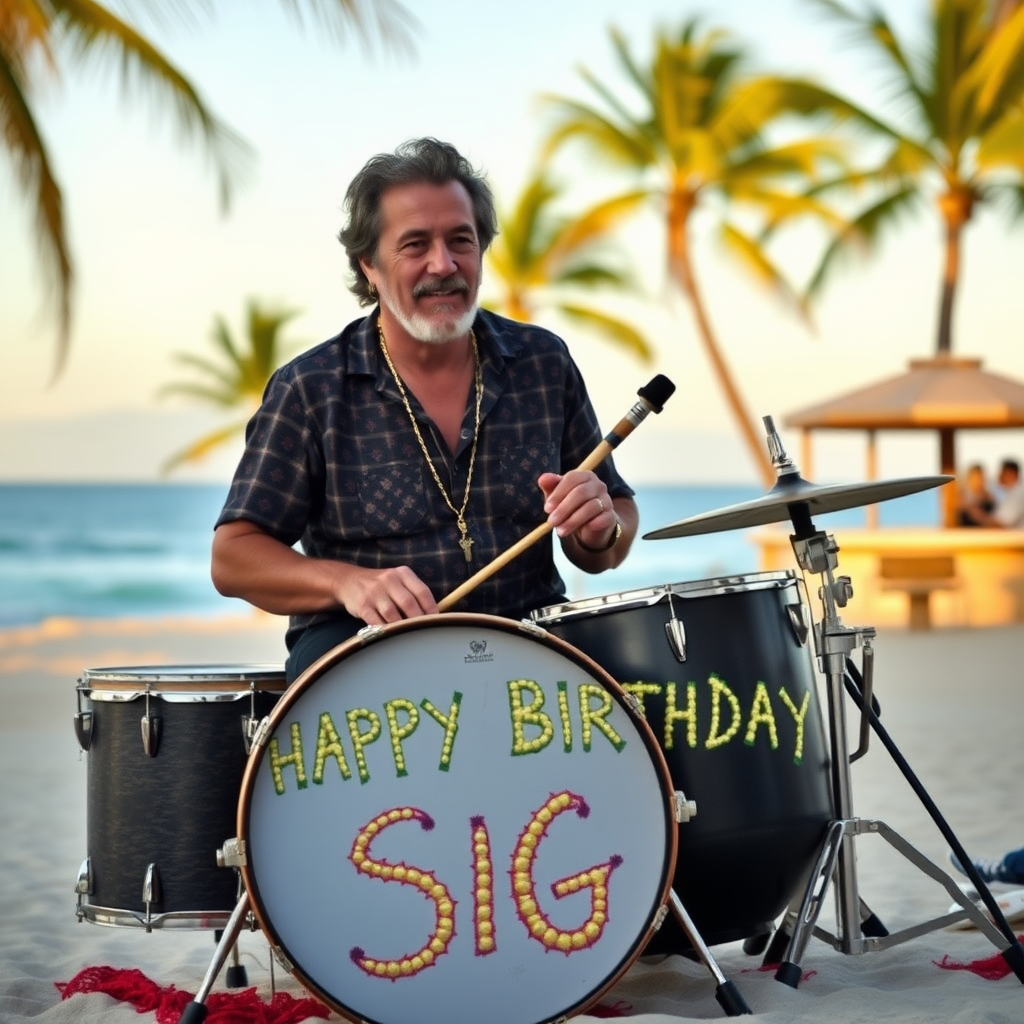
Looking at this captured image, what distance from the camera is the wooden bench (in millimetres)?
15180

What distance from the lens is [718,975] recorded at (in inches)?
126

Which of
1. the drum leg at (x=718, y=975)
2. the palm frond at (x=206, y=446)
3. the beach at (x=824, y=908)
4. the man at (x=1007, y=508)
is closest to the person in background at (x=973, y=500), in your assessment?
the man at (x=1007, y=508)

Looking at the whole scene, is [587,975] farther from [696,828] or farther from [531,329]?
[531,329]

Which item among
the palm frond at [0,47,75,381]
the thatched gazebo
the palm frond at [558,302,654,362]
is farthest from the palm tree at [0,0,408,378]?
the palm frond at [558,302,654,362]

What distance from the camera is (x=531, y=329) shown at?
3906 mm

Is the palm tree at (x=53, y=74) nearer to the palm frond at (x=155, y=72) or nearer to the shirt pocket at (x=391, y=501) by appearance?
the palm frond at (x=155, y=72)

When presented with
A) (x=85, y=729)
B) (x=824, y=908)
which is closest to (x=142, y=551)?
(x=824, y=908)

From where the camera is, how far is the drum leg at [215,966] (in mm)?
3119

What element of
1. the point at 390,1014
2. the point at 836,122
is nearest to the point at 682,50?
the point at 836,122

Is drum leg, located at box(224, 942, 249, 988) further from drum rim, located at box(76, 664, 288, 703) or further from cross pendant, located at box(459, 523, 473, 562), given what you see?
cross pendant, located at box(459, 523, 473, 562)

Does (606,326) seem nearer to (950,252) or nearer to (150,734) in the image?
(950,252)

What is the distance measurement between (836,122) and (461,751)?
19.6 metres

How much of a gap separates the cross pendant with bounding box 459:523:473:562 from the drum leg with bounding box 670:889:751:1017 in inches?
34.1

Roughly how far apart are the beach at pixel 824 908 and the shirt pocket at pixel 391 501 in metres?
0.43
